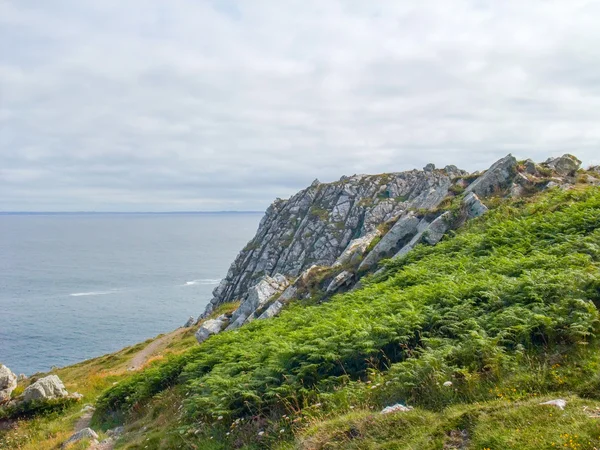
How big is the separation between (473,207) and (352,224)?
54.6 meters

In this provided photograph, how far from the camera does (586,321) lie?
8.95 metres

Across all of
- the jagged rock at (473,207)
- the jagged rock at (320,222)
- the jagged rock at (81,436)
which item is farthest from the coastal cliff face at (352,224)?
the jagged rock at (81,436)

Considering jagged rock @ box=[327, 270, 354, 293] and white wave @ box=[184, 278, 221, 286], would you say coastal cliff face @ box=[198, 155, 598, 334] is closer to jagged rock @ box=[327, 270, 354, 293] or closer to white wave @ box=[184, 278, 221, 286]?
jagged rock @ box=[327, 270, 354, 293]

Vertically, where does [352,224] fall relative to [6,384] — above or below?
above

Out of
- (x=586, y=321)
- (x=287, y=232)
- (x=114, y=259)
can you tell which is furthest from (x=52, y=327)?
(x=114, y=259)

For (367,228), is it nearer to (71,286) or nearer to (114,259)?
(71,286)

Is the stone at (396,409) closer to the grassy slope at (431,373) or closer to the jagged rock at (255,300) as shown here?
the grassy slope at (431,373)

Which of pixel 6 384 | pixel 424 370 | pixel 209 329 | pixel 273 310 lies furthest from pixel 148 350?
pixel 424 370

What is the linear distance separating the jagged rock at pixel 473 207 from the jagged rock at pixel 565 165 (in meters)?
8.43

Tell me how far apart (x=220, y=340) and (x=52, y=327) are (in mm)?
78375

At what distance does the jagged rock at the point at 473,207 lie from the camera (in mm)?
27547

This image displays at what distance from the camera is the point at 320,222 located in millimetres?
84688

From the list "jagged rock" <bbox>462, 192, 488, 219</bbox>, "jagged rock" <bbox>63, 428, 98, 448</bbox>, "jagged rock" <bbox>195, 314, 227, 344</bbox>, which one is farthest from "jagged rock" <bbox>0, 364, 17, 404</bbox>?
"jagged rock" <bbox>462, 192, 488, 219</bbox>

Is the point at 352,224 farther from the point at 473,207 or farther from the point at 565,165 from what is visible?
the point at 473,207
